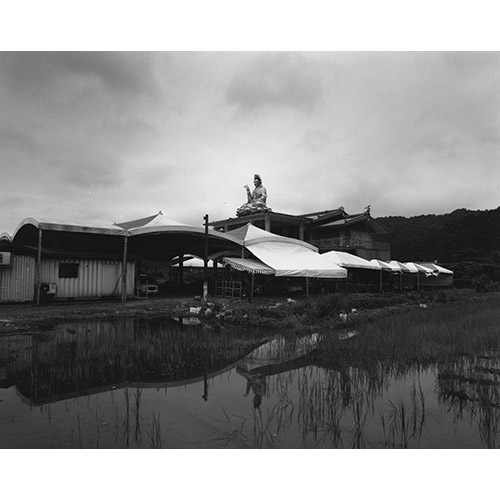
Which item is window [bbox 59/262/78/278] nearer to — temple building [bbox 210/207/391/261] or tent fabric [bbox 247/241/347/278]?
tent fabric [bbox 247/241/347/278]

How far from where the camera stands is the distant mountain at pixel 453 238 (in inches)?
1469

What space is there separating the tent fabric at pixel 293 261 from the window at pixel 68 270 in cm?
772

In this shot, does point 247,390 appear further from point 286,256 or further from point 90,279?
point 286,256

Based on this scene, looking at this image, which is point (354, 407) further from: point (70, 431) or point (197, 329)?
point (197, 329)

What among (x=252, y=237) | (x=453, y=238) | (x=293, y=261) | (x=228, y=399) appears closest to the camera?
(x=228, y=399)

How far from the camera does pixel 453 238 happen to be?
134 feet

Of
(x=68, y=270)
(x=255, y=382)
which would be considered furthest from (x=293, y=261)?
(x=255, y=382)

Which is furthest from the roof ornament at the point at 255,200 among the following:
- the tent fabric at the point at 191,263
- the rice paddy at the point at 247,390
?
the rice paddy at the point at 247,390

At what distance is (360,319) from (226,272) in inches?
343

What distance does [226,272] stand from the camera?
57.8ft

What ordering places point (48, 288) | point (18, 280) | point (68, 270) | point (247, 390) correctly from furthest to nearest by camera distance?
point (68, 270) → point (48, 288) → point (18, 280) → point (247, 390)

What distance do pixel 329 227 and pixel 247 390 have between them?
24077mm

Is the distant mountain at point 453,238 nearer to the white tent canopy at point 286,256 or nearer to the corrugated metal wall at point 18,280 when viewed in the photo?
the white tent canopy at point 286,256

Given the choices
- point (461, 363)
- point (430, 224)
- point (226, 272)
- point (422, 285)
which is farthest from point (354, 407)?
point (430, 224)
